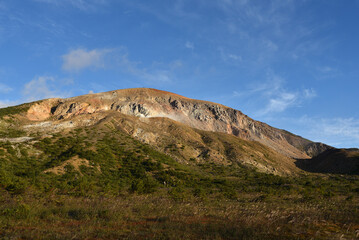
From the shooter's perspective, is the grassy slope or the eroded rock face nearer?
the grassy slope

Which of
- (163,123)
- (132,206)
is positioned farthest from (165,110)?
(132,206)

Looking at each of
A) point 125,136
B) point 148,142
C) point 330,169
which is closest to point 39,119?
point 125,136

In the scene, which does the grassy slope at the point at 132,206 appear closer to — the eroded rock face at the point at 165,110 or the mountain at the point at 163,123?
the mountain at the point at 163,123

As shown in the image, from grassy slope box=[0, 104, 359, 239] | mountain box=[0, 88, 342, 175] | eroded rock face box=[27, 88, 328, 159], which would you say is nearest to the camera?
grassy slope box=[0, 104, 359, 239]

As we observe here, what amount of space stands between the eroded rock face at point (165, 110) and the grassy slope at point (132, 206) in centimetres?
3356

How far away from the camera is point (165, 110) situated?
292 ft

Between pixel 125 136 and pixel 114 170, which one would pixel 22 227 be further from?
pixel 125 136

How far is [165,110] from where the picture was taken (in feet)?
292

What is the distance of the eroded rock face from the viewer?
7488 centimetres

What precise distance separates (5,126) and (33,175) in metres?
41.2

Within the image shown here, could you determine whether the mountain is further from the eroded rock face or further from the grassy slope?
the grassy slope

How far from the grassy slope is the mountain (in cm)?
1244

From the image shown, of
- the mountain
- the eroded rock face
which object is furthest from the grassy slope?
the eroded rock face

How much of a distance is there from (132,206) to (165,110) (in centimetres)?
7775
